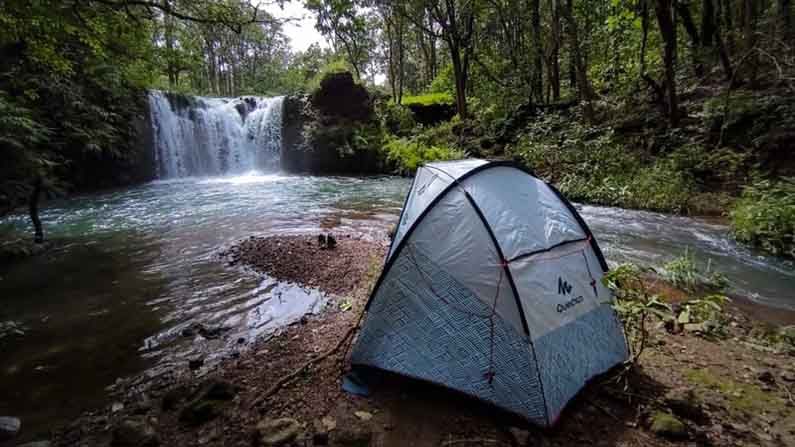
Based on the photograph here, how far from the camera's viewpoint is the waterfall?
17141 mm

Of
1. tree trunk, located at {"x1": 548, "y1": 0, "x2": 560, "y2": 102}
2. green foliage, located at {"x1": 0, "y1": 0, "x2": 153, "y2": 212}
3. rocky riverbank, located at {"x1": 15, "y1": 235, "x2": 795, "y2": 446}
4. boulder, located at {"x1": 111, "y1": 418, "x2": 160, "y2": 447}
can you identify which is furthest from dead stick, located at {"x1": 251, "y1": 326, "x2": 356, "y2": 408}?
tree trunk, located at {"x1": 548, "y1": 0, "x2": 560, "y2": 102}

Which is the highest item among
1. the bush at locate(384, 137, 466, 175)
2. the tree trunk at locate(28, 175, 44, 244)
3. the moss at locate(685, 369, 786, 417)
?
the bush at locate(384, 137, 466, 175)

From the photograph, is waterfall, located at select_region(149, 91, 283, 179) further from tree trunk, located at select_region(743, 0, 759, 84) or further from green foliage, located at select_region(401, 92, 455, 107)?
tree trunk, located at select_region(743, 0, 759, 84)

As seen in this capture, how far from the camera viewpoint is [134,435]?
2574mm

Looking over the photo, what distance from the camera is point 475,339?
8.97 ft

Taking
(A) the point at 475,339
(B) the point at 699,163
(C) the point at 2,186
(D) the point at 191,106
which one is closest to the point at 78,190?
(D) the point at 191,106

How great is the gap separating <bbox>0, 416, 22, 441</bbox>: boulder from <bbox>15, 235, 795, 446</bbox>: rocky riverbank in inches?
13.2

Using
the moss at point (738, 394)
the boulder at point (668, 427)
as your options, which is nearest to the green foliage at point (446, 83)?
the moss at point (738, 394)

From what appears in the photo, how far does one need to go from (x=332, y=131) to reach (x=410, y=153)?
450cm

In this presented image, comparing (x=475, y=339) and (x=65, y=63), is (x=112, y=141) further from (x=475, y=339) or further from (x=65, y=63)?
(x=475, y=339)

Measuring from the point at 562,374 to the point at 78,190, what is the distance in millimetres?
16673

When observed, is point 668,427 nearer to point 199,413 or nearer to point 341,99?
point 199,413

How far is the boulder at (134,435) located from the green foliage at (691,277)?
606 cm

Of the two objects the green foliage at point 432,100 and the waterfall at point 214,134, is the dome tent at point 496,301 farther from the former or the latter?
the green foliage at point 432,100
